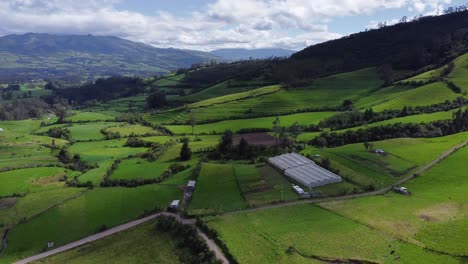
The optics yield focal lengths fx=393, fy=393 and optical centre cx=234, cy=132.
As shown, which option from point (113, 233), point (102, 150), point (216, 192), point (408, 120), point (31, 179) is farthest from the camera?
point (102, 150)

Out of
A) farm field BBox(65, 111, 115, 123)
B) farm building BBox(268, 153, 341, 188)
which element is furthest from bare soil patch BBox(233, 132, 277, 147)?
farm field BBox(65, 111, 115, 123)

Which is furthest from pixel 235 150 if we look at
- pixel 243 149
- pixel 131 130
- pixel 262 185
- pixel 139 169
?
pixel 131 130

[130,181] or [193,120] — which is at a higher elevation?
[193,120]

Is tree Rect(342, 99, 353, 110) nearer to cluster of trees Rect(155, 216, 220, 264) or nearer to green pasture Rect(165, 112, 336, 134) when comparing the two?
A: green pasture Rect(165, 112, 336, 134)

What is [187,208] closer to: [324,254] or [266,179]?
[266,179]

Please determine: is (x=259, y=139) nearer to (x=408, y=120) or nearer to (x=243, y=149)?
(x=243, y=149)

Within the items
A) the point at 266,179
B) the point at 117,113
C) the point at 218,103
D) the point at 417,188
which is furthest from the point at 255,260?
the point at 117,113

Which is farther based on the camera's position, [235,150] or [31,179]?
[235,150]
